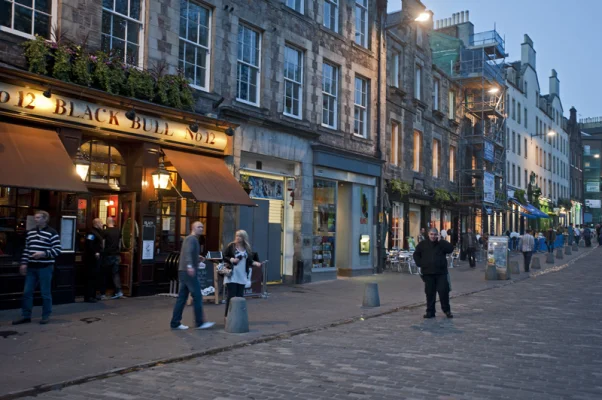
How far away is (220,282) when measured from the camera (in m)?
13.2

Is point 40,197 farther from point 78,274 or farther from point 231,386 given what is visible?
point 231,386

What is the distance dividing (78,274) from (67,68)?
4.27m

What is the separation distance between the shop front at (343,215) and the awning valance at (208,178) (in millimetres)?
4489

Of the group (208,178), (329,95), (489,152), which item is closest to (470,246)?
(329,95)

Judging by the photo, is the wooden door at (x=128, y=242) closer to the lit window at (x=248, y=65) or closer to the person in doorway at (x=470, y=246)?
the lit window at (x=248, y=65)

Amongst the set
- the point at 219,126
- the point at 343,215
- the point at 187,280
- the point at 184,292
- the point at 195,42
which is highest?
the point at 195,42

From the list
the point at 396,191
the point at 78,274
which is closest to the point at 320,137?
the point at 396,191

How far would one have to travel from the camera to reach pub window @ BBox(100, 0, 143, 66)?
41.5 feet

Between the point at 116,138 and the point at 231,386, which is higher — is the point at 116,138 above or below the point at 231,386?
above

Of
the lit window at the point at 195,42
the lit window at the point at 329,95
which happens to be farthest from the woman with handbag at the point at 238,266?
the lit window at the point at 329,95

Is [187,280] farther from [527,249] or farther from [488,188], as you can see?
[488,188]

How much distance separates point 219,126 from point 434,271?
250 inches

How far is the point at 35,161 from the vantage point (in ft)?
34.9

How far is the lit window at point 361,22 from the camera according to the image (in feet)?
69.6
